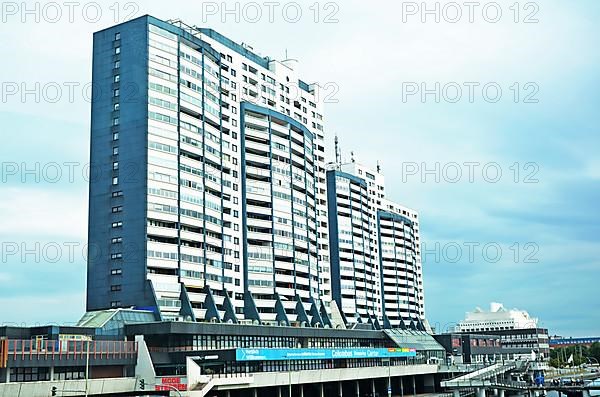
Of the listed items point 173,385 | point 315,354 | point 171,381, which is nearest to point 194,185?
point 315,354

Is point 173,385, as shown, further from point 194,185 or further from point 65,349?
point 194,185

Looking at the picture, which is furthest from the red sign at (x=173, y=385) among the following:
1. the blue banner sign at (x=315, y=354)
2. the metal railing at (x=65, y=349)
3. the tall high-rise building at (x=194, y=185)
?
the tall high-rise building at (x=194, y=185)

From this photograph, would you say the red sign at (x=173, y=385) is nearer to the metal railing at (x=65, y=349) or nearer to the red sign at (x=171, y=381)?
the red sign at (x=171, y=381)

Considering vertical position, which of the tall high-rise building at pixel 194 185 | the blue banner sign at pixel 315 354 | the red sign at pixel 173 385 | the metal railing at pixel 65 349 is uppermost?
the tall high-rise building at pixel 194 185

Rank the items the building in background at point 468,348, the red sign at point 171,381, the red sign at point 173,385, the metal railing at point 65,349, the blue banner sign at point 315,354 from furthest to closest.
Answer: the building in background at point 468,348
the blue banner sign at point 315,354
the red sign at point 171,381
the red sign at point 173,385
the metal railing at point 65,349

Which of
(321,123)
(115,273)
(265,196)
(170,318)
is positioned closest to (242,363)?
(170,318)

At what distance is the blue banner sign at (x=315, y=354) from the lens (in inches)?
4117

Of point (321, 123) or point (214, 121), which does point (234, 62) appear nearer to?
point (214, 121)

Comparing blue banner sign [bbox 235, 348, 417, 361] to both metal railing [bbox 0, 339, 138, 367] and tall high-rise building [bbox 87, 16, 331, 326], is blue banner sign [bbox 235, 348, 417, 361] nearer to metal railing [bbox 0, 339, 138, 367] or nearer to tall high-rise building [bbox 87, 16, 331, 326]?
tall high-rise building [bbox 87, 16, 331, 326]

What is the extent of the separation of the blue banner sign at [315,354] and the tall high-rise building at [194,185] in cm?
1388

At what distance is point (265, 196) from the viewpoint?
473ft

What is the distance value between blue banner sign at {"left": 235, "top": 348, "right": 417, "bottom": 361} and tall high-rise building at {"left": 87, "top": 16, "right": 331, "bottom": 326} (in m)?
13.9

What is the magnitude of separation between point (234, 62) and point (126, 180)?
41.5 m

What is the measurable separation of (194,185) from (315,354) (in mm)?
35399
